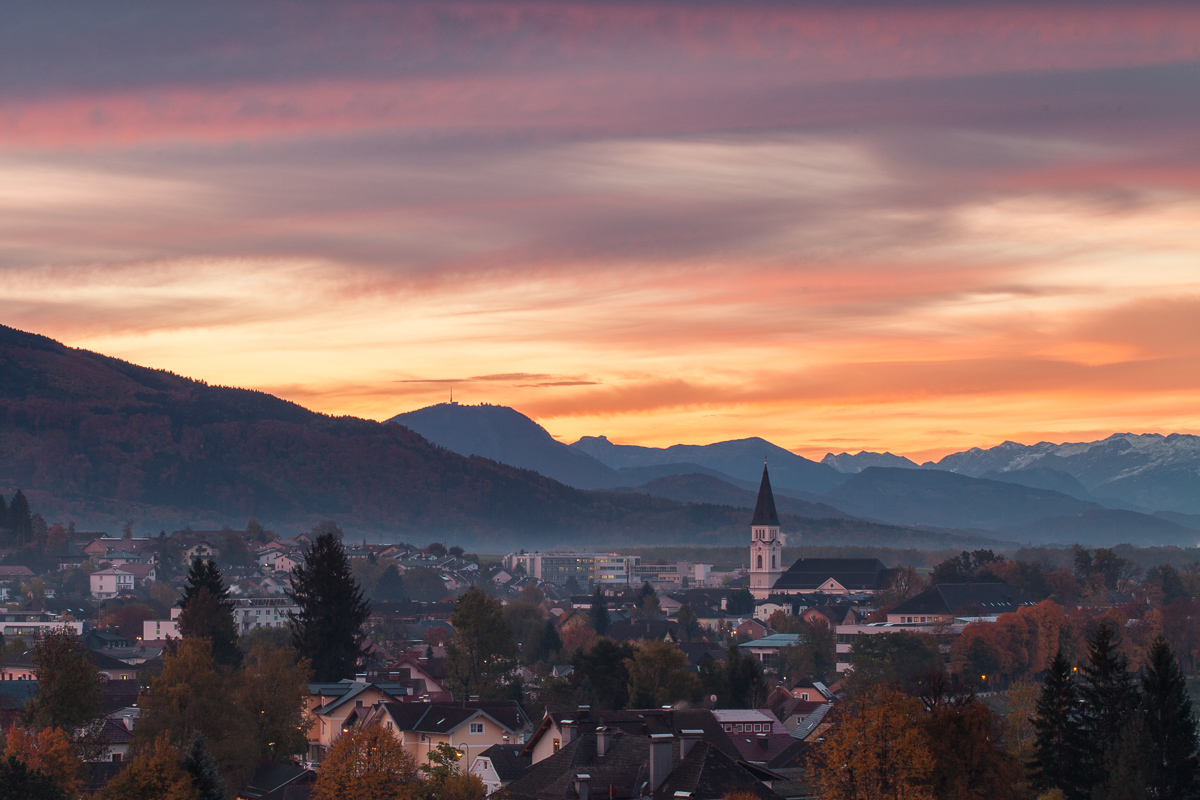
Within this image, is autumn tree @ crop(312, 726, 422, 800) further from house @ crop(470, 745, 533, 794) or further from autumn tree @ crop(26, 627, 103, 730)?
autumn tree @ crop(26, 627, 103, 730)

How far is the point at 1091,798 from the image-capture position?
52406 millimetres

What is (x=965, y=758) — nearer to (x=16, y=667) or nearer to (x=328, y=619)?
(x=328, y=619)

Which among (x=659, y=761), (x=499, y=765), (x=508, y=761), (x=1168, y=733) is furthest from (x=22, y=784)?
(x=1168, y=733)

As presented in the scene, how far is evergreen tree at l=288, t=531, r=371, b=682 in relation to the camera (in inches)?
3634

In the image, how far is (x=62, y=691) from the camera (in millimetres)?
66500

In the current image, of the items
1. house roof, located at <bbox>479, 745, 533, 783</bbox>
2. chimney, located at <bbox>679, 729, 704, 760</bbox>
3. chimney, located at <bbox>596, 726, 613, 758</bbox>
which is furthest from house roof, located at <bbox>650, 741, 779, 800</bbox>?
house roof, located at <bbox>479, 745, 533, 783</bbox>

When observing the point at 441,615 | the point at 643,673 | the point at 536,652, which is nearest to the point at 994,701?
the point at 643,673

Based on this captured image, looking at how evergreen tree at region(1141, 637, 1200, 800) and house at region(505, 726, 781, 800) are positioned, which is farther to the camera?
house at region(505, 726, 781, 800)

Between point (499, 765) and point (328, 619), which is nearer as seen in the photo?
point (499, 765)

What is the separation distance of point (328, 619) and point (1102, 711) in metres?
51.0

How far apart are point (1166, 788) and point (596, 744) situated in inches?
782

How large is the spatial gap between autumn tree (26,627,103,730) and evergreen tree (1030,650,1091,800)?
39.1 metres

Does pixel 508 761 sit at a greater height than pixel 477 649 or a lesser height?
lesser

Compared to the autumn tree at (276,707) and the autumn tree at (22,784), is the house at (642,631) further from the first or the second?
the autumn tree at (22,784)
